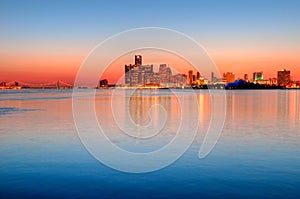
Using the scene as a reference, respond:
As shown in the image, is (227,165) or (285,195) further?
(227,165)

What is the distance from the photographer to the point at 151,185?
9820mm

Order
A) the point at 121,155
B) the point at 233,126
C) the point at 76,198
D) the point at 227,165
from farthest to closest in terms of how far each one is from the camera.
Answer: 1. the point at 233,126
2. the point at 121,155
3. the point at 227,165
4. the point at 76,198

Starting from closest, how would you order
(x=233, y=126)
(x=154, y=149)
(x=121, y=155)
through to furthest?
(x=121, y=155) < (x=154, y=149) < (x=233, y=126)

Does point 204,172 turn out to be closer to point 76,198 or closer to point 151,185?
point 151,185

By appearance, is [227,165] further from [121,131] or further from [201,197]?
[121,131]

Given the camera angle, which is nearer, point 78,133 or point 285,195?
point 285,195

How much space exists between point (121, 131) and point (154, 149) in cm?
591

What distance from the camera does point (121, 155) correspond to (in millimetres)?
13648

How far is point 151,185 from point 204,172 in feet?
7.16

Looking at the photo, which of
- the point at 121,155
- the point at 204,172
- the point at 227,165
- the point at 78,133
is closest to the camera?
the point at 204,172

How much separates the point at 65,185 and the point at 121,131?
10800mm

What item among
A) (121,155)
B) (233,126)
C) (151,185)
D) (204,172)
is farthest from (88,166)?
(233,126)

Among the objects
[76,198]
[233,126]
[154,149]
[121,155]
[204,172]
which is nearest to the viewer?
[76,198]

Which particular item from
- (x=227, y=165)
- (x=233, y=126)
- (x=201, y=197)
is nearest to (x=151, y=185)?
(x=201, y=197)
